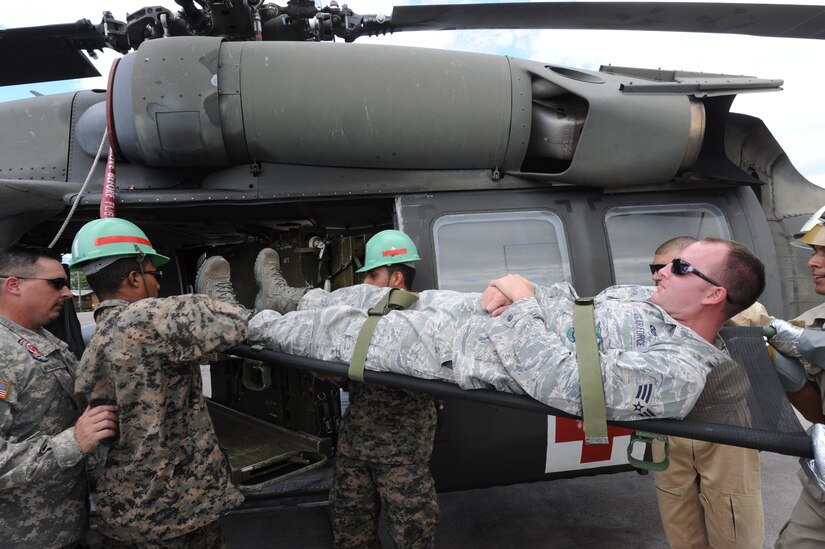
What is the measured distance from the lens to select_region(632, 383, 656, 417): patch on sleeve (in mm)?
1417

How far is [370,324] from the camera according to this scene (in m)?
2.00

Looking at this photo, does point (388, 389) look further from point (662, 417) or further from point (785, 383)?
point (785, 383)

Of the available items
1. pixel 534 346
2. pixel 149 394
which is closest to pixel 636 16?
pixel 534 346

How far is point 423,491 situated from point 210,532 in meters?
0.98

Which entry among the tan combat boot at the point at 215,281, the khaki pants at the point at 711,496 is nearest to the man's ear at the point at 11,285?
the tan combat boot at the point at 215,281

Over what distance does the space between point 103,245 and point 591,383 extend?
1.93m

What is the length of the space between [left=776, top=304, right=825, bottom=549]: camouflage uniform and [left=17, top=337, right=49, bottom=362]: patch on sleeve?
2879 millimetres

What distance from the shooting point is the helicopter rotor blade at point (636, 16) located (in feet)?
9.92

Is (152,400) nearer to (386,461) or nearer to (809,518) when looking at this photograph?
(386,461)

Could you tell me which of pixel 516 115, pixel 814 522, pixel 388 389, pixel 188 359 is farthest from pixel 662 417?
pixel 516 115

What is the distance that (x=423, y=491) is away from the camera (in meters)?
2.34

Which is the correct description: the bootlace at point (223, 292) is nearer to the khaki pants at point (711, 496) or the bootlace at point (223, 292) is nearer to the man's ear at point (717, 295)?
the man's ear at point (717, 295)

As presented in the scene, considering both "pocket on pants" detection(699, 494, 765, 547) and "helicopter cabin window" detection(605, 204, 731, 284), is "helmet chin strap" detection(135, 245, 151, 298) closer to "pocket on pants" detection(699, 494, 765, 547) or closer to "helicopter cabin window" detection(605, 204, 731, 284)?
"helicopter cabin window" detection(605, 204, 731, 284)

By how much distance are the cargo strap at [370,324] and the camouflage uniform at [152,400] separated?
1.52 feet
